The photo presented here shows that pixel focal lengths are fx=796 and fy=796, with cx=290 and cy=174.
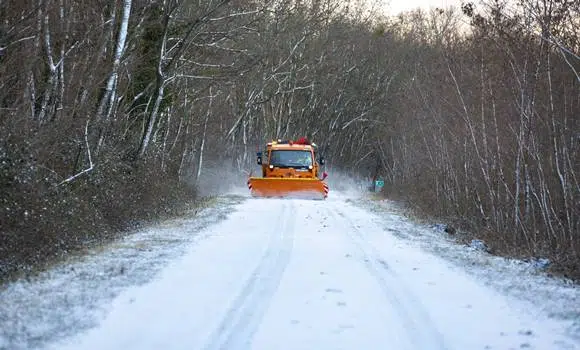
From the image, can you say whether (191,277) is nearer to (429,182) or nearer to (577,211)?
(577,211)

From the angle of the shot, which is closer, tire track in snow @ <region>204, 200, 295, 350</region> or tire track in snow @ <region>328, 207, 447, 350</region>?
tire track in snow @ <region>204, 200, 295, 350</region>

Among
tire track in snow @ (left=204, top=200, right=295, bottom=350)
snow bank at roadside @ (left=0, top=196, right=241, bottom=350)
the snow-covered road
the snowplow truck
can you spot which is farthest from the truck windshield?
the snow-covered road

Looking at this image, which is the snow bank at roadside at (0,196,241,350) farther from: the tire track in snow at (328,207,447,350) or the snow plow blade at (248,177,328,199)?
the snow plow blade at (248,177,328,199)

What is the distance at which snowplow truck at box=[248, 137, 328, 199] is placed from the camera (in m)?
30.5

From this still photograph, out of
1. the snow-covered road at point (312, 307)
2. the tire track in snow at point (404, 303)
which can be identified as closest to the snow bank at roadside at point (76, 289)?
the snow-covered road at point (312, 307)

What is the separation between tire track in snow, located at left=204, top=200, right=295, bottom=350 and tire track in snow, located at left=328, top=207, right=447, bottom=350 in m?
1.24

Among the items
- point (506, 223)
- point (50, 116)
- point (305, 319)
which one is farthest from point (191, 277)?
point (506, 223)

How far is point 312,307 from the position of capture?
314 inches

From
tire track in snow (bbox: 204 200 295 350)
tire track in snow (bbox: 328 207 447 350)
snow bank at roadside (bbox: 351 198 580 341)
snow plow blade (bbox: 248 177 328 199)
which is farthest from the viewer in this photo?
snow plow blade (bbox: 248 177 328 199)

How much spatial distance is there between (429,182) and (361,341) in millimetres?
21838

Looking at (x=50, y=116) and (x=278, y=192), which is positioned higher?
(x=50, y=116)

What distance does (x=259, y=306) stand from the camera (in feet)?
26.0

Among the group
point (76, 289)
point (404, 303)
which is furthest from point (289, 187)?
point (404, 303)

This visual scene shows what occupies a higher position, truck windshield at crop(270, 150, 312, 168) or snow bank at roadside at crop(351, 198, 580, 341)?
truck windshield at crop(270, 150, 312, 168)
